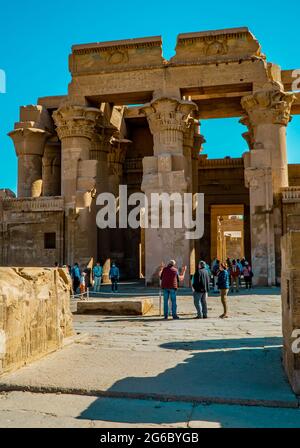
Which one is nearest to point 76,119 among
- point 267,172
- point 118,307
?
point 267,172

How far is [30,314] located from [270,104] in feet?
45.4

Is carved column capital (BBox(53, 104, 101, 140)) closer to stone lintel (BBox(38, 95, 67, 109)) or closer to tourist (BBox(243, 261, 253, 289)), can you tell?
stone lintel (BBox(38, 95, 67, 109))

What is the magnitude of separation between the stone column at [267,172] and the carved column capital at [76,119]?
5958 mm

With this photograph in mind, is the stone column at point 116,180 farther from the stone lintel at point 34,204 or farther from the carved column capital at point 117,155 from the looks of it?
the stone lintel at point 34,204

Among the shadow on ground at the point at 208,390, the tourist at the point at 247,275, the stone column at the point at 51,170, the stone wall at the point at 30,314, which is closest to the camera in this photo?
the shadow on ground at the point at 208,390

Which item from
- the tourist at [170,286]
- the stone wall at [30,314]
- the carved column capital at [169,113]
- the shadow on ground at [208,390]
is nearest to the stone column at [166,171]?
the carved column capital at [169,113]

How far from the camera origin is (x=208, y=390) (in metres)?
3.93

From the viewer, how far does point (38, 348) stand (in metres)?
5.28

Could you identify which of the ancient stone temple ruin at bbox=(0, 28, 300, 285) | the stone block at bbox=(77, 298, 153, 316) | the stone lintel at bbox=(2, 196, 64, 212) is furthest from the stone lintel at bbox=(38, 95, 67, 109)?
the stone block at bbox=(77, 298, 153, 316)

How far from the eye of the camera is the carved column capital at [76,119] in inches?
705

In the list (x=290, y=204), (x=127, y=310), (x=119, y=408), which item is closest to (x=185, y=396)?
(x=119, y=408)

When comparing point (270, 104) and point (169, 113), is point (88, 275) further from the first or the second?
point (270, 104)
